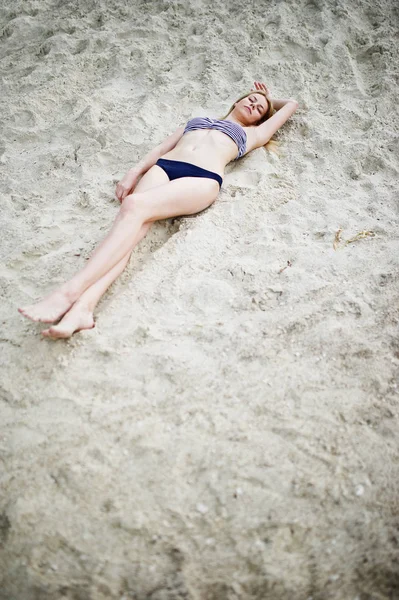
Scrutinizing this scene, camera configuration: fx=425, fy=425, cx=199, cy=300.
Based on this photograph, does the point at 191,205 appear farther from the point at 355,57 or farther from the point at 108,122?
the point at 355,57

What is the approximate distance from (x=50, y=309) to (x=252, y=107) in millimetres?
2294

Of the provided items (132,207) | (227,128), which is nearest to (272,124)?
(227,128)

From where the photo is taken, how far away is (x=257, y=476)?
1.69 metres

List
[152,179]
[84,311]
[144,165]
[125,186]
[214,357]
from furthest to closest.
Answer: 1. [144,165]
2. [125,186]
3. [152,179]
4. [84,311]
5. [214,357]

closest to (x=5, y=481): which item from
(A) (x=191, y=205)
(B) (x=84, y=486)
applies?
(B) (x=84, y=486)

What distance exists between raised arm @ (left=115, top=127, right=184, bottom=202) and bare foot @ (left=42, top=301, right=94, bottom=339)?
107 centimetres

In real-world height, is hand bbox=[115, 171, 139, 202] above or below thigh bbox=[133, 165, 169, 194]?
below

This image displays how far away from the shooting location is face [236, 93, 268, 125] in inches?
131

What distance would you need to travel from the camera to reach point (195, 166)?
2.86 metres

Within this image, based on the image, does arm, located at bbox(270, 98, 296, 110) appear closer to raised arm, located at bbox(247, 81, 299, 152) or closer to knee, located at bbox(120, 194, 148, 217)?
raised arm, located at bbox(247, 81, 299, 152)

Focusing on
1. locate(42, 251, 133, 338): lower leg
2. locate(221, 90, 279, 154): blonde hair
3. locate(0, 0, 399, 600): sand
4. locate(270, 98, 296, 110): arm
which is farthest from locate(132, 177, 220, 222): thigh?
locate(270, 98, 296, 110): arm

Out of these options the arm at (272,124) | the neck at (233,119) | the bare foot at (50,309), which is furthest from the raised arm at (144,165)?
the bare foot at (50,309)

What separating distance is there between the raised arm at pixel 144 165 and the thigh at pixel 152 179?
0.11 m

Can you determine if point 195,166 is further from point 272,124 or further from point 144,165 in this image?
point 272,124
